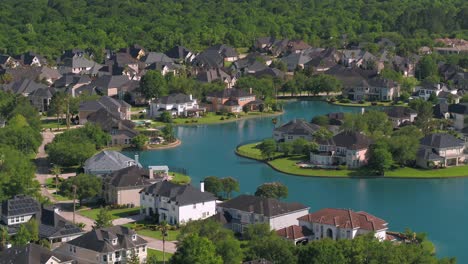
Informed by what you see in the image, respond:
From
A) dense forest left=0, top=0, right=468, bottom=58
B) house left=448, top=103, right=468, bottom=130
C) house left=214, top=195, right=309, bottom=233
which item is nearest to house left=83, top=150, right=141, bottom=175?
house left=214, top=195, right=309, bottom=233

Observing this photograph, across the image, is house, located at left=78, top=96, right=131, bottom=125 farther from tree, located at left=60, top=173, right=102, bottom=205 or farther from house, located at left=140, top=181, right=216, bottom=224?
house, located at left=140, top=181, right=216, bottom=224

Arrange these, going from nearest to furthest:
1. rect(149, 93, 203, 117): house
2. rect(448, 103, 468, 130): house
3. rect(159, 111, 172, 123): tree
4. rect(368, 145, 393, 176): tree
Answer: rect(368, 145, 393, 176): tree < rect(448, 103, 468, 130): house < rect(159, 111, 172, 123): tree < rect(149, 93, 203, 117): house

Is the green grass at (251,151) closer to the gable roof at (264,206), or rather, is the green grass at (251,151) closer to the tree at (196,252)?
the gable roof at (264,206)

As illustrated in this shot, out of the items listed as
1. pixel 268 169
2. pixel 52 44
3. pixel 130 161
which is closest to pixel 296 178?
pixel 268 169

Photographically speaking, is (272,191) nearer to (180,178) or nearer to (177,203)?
(177,203)

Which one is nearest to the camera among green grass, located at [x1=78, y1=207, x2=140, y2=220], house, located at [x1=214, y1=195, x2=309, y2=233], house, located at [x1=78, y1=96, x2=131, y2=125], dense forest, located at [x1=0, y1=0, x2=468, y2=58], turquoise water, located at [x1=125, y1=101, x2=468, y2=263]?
house, located at [x1=214, y1=195, x2=309, y2=233]

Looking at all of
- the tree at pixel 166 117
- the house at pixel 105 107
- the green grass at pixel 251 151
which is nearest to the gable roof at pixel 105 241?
the green grass at pixel 251 151
